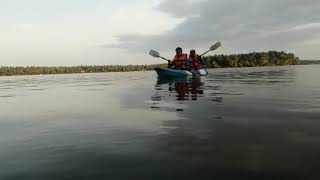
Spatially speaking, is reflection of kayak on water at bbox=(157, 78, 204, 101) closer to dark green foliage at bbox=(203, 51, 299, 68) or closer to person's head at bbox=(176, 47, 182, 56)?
person's head at bbox=(176, 47, 182, 56)

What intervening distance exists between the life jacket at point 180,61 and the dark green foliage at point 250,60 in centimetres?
11899

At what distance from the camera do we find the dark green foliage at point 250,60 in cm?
16175

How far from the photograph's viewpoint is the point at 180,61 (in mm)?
43000

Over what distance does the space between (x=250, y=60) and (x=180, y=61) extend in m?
131

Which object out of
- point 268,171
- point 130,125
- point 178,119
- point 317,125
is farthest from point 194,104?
point 268,171

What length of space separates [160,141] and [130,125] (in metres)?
2.98

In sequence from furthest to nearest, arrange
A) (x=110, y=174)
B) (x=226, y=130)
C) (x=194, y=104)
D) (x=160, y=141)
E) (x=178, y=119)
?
(x=194, y=104)
(x=178, y=119)
(x=226, y=130)
(x=160, y=141)
(x=110, y=174)

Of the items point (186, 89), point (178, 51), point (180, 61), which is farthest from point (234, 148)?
point (180, 61)

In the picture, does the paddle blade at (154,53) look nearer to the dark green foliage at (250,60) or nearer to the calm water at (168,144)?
the calm water at (168,144)

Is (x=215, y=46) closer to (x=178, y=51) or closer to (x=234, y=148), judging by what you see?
(x=178, y=51)

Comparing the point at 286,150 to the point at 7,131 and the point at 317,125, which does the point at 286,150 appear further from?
the point at 7,131

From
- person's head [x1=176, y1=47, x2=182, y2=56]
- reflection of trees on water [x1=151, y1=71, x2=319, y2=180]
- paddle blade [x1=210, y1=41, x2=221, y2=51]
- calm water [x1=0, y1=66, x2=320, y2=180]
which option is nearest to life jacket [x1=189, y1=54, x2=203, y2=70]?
person's head [x1=176, y1=47, x2=182, y2=56]

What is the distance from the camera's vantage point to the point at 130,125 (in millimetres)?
12898

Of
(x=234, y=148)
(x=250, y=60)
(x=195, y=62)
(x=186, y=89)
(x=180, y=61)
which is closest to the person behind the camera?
(x=234, y=148)
